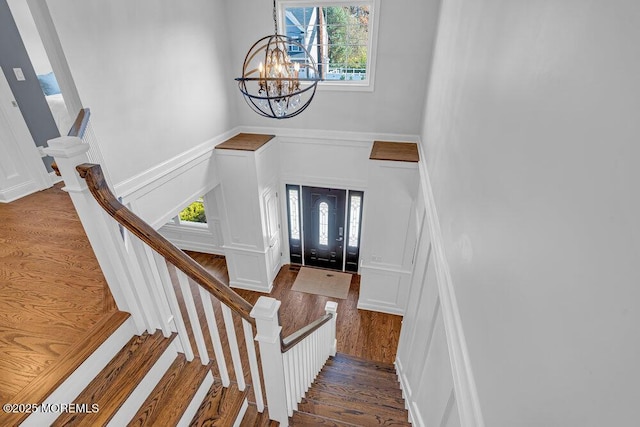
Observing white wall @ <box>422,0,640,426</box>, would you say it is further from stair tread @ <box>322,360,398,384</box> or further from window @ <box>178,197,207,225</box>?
window @ <box>178,197,207,225</box>

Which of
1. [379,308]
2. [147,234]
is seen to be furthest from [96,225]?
[379,308]

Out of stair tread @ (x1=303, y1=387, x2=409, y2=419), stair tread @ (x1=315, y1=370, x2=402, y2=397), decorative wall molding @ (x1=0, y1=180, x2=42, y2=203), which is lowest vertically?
stair tread @ (x1=315, y1=370, x2=402, y2=397)

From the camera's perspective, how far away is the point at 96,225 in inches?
63.8

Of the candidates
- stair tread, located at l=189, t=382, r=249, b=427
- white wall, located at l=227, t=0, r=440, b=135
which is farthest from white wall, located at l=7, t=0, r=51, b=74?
stair tread, located at l=189, t=382, r=249, b=427

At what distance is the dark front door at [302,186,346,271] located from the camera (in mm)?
5782

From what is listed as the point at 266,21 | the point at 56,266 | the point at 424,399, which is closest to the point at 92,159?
the point at 56,266

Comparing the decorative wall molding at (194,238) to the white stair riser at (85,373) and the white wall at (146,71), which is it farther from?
the white stair riser at (85,373)

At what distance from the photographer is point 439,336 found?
1884 mm

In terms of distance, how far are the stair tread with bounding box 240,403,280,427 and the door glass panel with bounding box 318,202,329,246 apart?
4055mm

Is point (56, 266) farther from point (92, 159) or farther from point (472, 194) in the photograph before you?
point (472, 194)

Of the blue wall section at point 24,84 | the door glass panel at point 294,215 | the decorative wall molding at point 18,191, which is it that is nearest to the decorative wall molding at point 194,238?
the door glass panel at point 294,215

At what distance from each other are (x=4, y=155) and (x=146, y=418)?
348cm

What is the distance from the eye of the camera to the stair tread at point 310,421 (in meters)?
2.40

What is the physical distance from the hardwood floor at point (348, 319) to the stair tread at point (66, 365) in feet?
10.8
